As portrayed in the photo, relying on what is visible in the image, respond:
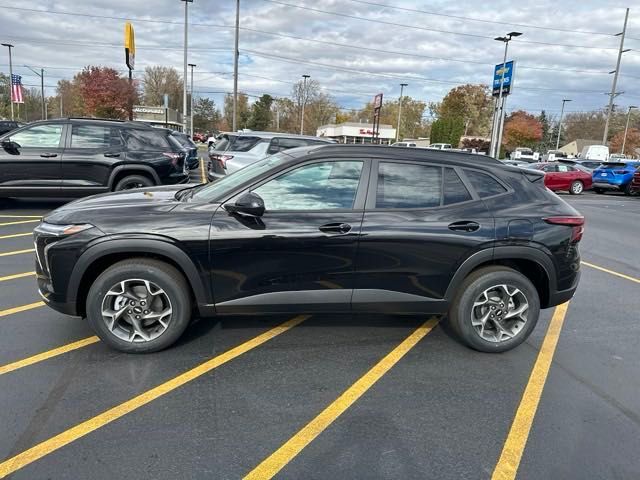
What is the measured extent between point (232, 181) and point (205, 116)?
112 m

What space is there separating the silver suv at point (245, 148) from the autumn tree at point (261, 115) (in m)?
81.5

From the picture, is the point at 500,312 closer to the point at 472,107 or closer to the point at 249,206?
the point at 249,206

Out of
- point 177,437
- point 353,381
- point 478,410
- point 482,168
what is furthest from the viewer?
point 482,168

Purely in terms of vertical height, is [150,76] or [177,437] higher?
[150,76]

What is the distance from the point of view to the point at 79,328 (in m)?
4.20

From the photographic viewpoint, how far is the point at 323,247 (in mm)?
3645

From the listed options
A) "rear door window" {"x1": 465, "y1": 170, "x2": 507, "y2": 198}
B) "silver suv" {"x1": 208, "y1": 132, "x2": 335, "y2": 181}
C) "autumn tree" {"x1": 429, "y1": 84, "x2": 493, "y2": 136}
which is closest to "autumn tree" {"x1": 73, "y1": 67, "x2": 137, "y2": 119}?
"silver suv" {"x1": 208, "y1": 132, "x2": 335, "y2": 181}

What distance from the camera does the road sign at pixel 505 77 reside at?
2467 cm

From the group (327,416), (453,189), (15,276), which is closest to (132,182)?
(15,276)

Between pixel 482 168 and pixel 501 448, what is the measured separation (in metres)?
2.24

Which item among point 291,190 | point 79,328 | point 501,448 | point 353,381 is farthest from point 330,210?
point 79,328

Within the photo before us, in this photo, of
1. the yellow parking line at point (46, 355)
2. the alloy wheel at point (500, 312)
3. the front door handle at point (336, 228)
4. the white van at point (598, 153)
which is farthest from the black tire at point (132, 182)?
the white van at point (598, 153)

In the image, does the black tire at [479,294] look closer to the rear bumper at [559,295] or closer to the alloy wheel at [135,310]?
the rear bumper at [559,295]

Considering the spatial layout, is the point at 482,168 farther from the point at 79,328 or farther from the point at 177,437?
the point at 79,328
